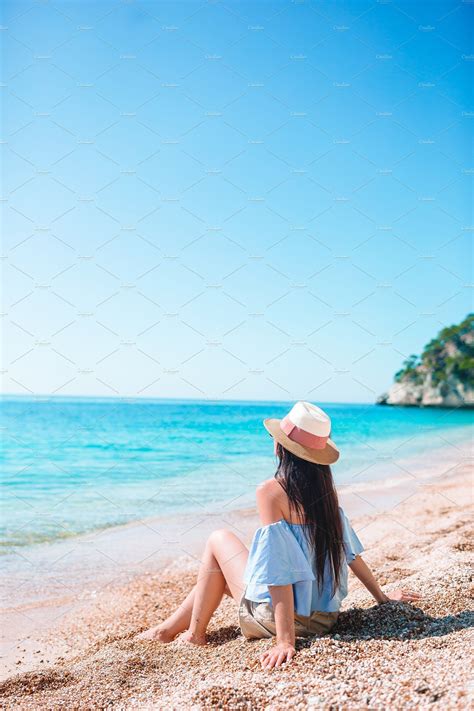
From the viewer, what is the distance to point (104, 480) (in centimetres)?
700

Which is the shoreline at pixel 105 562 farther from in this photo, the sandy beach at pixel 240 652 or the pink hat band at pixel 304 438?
the pink hat band at pixel 304 438

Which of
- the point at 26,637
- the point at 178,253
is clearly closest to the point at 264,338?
the point at 178,253

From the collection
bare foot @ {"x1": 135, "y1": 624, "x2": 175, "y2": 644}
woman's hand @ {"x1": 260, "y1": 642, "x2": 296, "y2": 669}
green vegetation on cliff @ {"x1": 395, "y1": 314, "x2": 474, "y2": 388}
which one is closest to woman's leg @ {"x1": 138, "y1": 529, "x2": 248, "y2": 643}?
bare foot @ {"x1": 135, "y1": 624, "x2": 175, "y2": 644}

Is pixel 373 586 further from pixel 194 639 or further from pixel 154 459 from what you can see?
pixel 154 459

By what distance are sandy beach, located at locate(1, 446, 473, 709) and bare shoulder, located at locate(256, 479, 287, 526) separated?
0.29 meters

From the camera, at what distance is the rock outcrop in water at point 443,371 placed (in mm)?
13318

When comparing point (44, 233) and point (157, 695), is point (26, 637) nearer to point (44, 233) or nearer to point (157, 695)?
point (157, 695)

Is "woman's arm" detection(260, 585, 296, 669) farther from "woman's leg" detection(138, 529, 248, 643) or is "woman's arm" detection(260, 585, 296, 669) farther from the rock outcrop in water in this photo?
the rock outcrop in water

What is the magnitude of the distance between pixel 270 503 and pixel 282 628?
0.27 m

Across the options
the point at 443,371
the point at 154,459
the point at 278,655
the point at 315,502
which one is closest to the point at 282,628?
the point at 278,655

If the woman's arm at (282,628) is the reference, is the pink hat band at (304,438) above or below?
above

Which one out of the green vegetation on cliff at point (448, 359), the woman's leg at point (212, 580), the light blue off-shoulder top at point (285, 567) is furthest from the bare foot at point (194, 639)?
the green vegetation on cliff at point (448, 359)

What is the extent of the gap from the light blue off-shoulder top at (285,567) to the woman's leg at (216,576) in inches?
5.7

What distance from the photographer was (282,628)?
4.62 feet
